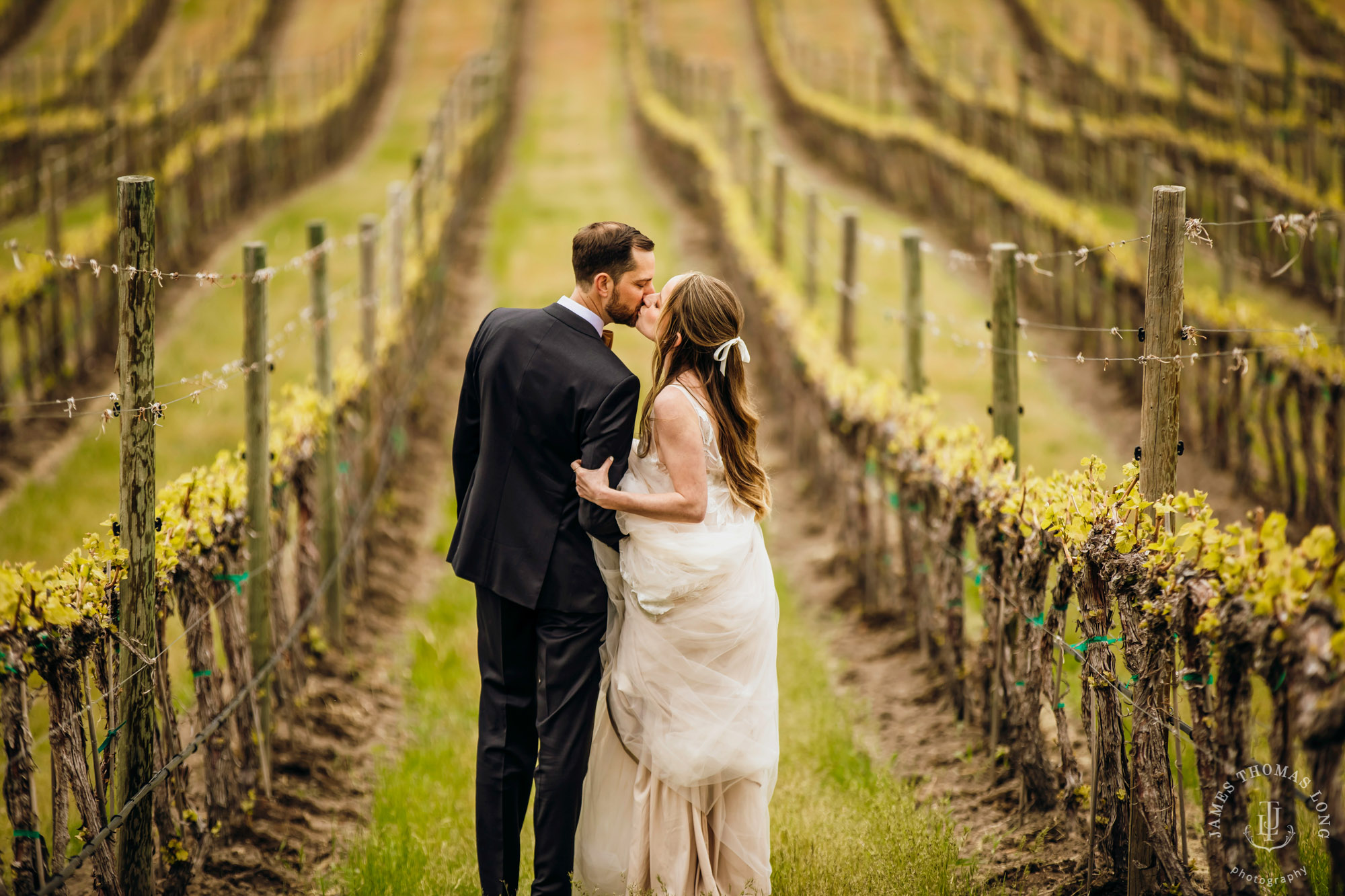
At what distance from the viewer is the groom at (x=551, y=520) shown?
343 centimetres

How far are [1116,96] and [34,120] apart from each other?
1911 centimetres

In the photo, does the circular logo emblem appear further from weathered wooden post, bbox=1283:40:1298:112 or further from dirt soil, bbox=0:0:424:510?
weathered wooden post, bbox=1283:40:1298:112

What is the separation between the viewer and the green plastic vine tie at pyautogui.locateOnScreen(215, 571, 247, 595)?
420cm

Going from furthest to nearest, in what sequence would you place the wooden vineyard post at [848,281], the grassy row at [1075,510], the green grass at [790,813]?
the wooden vineyard post at [848,281] < the green grass at [790,813] < the grassy row at [1075,510]

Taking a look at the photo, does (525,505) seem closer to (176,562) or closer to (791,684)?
(176,562)

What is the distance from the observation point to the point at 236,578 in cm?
430

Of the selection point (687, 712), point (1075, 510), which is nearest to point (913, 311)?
point (1075, 510)

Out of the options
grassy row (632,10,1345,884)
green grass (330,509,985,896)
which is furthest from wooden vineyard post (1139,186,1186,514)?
green grass (330,509,985,896)

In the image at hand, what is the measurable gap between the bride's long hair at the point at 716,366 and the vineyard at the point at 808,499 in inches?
41.0

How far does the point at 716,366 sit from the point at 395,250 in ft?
19.0

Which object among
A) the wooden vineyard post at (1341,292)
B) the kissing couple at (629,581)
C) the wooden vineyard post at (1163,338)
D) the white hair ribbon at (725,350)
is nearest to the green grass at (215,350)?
the kissing couple at (629,581)

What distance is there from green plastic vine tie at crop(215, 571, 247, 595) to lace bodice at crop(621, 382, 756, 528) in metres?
1.71

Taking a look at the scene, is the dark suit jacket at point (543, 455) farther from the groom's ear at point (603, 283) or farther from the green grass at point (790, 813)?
the green grass at point (790, 813)

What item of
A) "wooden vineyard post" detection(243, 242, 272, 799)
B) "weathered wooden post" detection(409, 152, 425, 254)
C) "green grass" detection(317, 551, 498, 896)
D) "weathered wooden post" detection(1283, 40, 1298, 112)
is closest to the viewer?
"green grass" detection(317, 551, 498, 896)
